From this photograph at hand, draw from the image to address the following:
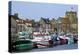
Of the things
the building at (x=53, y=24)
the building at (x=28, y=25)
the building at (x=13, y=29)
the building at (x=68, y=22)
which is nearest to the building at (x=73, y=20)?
the building at (x=68, y=22)

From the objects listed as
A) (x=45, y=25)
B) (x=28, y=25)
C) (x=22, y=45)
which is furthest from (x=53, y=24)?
(x=22, y=45)

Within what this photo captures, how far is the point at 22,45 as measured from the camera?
217cm

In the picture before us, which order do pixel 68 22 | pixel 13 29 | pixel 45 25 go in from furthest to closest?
pixel 68 22 < pixel 45 25 < pixel 13 29

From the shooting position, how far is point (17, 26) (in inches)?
85.0

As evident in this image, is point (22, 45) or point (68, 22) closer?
point (22, 45)

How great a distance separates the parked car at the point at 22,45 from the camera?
2.14 m

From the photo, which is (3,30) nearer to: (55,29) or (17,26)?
(17,26)

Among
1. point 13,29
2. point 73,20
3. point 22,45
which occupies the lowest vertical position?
point 22,45

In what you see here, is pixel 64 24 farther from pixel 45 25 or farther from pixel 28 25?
pixel 28 25

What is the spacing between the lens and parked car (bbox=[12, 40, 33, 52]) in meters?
2.14

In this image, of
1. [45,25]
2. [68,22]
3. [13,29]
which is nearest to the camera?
[13,29]

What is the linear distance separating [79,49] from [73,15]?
1.56ft

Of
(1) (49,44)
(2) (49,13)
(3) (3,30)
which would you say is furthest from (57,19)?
(3) (3,30)

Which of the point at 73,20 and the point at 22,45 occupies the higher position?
the point at 73,20
